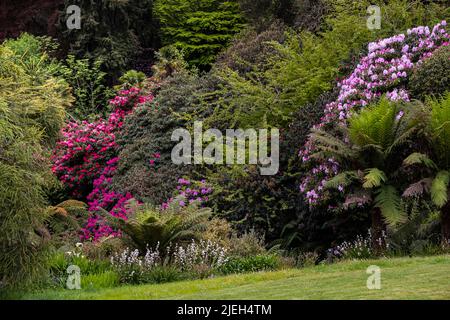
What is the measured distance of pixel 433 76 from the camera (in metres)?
12.2

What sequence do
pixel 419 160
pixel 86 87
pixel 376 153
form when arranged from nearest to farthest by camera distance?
1. pixel 419 160
2. pixel 376 153
3. pixel 86 87

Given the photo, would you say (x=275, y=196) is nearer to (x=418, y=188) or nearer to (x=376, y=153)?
(x=376, y=153)

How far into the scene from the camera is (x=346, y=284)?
797 centimetres

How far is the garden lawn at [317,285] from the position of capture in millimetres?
7207

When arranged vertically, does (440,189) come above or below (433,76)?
below

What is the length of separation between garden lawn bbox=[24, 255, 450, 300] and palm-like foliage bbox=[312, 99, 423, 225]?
1204 mm

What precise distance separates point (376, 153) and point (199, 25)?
51.2 feet

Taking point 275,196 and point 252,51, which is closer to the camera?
point 275,196

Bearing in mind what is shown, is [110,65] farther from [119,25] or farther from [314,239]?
[314,239]

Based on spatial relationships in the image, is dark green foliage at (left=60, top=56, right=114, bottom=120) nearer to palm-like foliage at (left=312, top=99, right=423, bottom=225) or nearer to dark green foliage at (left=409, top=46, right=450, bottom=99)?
dark green foliage at (left=409, top=46, right=450, bottom=99)

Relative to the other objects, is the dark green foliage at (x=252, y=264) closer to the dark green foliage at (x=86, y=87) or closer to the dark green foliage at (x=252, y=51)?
the dark green foliage at (x=252, y=51)

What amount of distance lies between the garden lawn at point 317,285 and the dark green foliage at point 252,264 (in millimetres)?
833

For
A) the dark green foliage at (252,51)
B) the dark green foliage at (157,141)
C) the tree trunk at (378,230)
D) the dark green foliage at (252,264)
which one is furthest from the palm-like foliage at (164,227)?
the dark green foliage at (252,51)

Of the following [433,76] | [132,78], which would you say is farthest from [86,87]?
[433,76]
